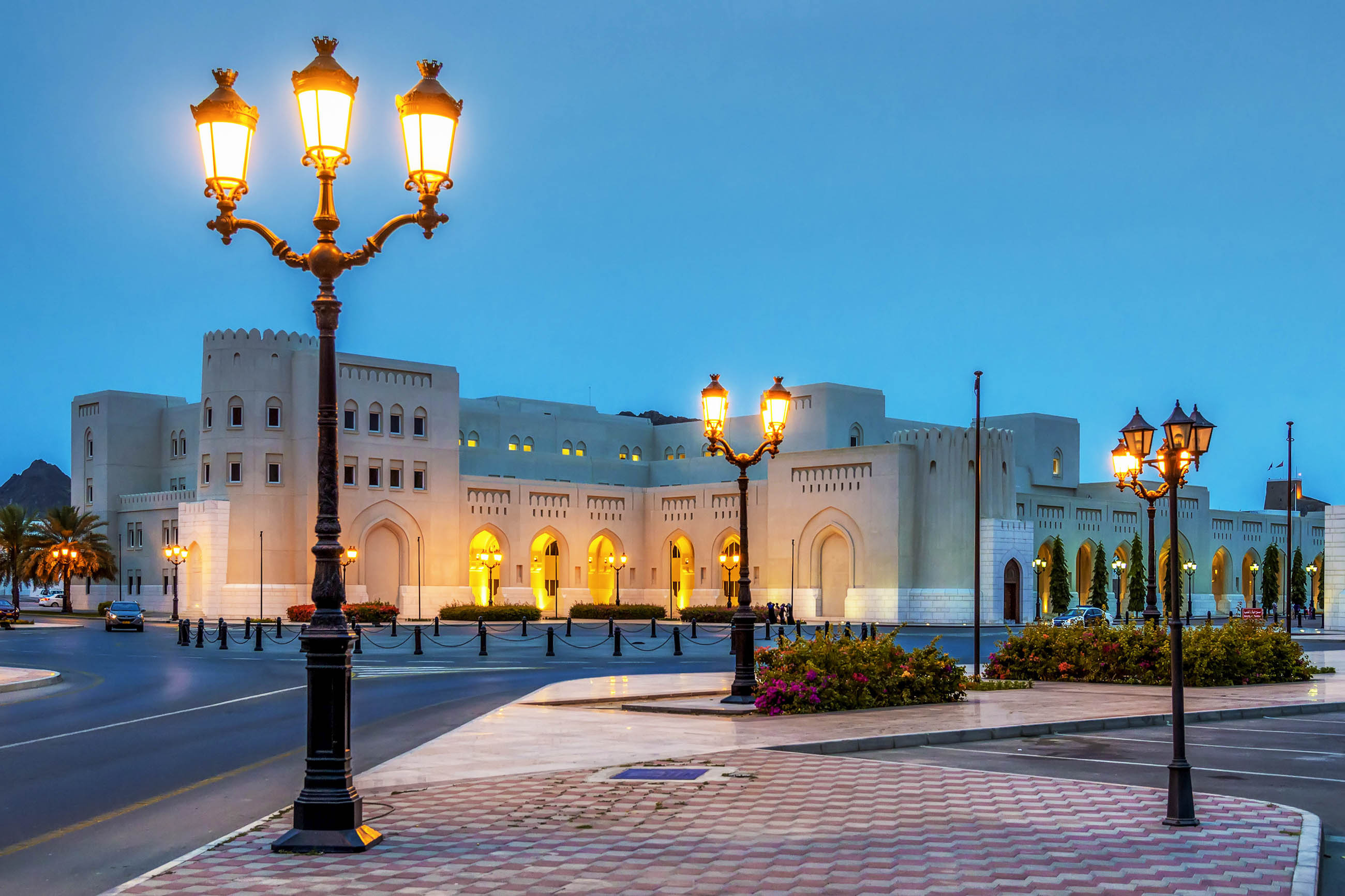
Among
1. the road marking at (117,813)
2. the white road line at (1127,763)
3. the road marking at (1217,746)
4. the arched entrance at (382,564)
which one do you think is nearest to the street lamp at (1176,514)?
the white road line at (1127,763)

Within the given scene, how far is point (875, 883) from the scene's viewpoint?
24.6 feet

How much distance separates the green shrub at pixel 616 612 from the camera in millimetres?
69375

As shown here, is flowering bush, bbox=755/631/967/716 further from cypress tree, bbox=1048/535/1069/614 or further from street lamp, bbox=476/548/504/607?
cypress tree, bbox=1048/535/1069/614

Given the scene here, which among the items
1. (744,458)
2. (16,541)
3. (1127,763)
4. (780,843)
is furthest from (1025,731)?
(16,541)

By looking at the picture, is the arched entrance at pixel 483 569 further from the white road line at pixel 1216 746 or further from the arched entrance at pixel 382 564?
the white road line at pixel 1216 746

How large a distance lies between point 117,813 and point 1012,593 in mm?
62758

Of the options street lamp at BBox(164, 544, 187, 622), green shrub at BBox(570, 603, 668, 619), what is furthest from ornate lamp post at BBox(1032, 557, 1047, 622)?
street lamp at BBox(164, 544, 187, 622)

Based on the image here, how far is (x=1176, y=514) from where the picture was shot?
1034 centimetres

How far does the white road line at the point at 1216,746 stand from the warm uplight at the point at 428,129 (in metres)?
10.2

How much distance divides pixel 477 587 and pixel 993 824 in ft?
232

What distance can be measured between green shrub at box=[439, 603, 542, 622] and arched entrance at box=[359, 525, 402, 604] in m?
5.54

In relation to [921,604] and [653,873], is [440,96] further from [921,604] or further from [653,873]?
[921,604]

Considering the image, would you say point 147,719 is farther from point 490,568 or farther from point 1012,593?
point 490,568

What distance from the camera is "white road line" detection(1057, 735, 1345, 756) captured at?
14.2 m
